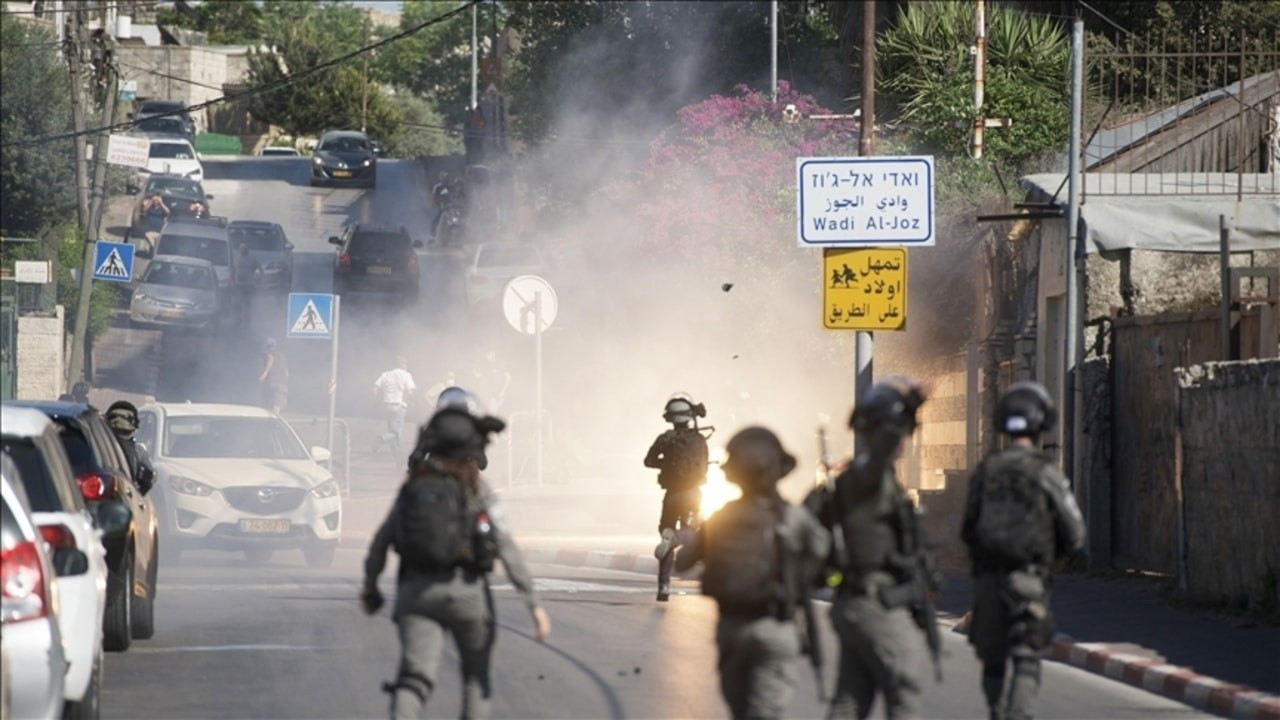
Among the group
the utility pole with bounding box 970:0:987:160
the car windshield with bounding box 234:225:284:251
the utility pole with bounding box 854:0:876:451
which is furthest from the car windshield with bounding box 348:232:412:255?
the utility pole with bounding box 854:0:876:451

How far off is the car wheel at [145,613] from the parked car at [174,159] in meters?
49.5

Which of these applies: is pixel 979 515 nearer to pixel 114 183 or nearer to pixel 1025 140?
pixel 1025 140

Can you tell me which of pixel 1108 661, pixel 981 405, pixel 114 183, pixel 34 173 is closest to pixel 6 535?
pixel 1108 661

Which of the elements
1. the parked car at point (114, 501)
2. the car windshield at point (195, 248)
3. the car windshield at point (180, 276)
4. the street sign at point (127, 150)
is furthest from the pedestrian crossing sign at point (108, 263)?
the parked car at point (114, 501)

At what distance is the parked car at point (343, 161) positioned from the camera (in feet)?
224

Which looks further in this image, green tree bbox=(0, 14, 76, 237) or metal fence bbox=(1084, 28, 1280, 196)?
green tree bbox=(0, 14, 76, 237)

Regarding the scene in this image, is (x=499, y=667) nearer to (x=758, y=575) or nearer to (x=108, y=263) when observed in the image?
(x=758, y=575)

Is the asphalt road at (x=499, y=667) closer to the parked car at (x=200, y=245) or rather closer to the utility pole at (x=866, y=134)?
the utility pole at (x=866, y=134)

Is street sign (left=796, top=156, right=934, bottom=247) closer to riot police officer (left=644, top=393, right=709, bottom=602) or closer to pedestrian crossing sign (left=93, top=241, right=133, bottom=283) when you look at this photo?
riot police officer (left=644, top=393, right=709, bottom=602)

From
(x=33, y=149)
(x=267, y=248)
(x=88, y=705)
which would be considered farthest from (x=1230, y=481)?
(x=33, y=149)

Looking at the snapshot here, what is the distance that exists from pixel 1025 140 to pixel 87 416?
815 inches

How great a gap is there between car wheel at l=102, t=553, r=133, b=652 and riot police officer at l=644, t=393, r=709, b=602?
189 inches

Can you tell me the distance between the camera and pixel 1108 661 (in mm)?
13117

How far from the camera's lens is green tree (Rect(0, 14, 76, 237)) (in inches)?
2045
